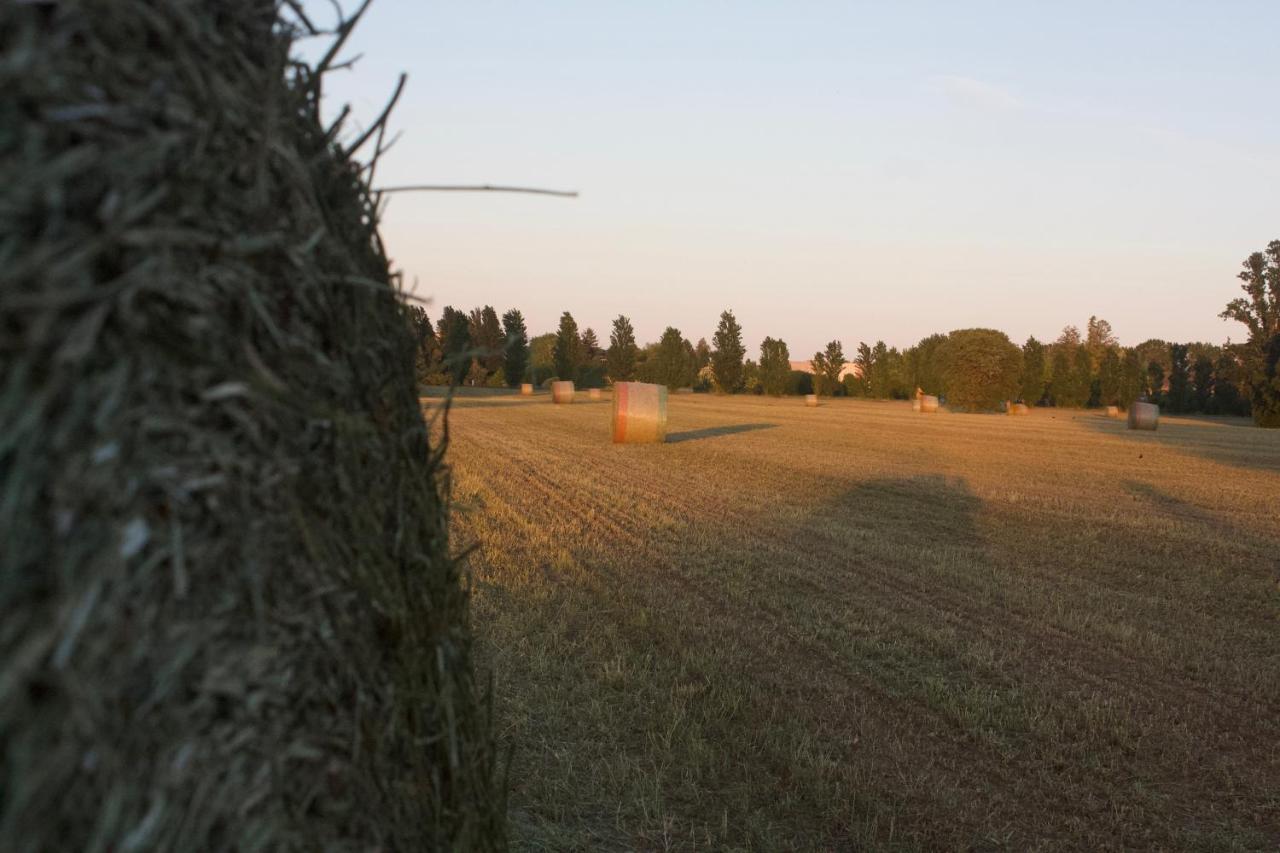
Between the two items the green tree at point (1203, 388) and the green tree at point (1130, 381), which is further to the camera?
the green tree at point (1130, 381)

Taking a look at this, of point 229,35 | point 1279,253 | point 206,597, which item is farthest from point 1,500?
point 1279,253

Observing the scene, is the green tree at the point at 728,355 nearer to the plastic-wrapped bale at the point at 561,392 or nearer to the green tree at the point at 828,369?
the green tree at the point at 828,369

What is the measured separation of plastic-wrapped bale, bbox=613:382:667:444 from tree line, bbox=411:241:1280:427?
3116cm

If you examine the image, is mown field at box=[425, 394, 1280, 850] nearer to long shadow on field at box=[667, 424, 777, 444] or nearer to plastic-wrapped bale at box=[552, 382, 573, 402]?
long shadow on field at box=[667, 424, 777, 444]

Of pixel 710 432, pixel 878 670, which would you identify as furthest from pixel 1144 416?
pixel 878 670

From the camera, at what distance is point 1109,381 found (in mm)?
80625

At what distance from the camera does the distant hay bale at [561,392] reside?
2019 inches

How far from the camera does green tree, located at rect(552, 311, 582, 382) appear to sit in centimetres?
8450

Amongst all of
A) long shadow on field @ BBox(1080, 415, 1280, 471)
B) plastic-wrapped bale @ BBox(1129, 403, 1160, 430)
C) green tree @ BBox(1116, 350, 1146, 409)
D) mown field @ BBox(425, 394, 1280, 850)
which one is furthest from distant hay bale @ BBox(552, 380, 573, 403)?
green tree @ BBox(1116, 350, 1146, 409)

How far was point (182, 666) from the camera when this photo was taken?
A: 1.61 meters

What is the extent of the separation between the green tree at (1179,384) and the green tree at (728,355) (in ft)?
115

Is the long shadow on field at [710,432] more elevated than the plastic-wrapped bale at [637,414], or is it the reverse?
the plastic-wrapped bale at [637,414]

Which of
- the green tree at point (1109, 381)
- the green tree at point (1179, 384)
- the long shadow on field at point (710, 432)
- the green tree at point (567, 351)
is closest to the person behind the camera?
the long shadow on field at point (710, 432)

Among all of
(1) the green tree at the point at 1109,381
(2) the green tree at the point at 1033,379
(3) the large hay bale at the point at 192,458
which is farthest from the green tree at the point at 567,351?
(3) the large hay bale at the point at 192,458
